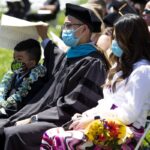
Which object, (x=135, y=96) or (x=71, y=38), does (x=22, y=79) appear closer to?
(x=71, y=38)

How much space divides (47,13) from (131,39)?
1367 cm

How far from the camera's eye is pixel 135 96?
6031 mm

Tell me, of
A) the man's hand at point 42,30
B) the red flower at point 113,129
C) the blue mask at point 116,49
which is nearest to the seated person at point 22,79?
the man's hand at point 42,30

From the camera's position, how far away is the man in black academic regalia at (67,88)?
658 centimetres

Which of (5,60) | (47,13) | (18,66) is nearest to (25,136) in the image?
(18,66)

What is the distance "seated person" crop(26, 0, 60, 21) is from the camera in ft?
64.8

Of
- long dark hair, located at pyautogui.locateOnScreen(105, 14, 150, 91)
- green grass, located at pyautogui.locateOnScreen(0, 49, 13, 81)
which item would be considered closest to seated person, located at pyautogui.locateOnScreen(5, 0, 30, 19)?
green grass, located at pyautogui.locateOnScreen(0, 49, 13, 81)

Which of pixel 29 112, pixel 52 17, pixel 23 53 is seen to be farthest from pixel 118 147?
pixel 52 17

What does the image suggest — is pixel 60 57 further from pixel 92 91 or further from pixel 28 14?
pixel 28 14

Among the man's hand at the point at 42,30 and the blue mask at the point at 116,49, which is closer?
the blue mask at the point at 116,49

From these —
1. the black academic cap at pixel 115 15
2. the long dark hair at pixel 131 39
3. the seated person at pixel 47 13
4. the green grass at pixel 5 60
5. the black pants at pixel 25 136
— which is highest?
the long dark hair at pixel 131 39

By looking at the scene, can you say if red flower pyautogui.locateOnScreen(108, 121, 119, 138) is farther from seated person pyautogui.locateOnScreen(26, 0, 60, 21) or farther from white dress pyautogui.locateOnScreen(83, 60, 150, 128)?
seated person pyautogui.locateOnScreen(26, 0, 60, 21)

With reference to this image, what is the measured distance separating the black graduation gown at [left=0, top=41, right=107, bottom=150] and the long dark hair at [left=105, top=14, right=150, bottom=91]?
56 centimetres

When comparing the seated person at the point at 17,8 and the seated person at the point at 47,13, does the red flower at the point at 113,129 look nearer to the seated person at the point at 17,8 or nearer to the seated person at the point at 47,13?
the seated person at the point at 47,13
